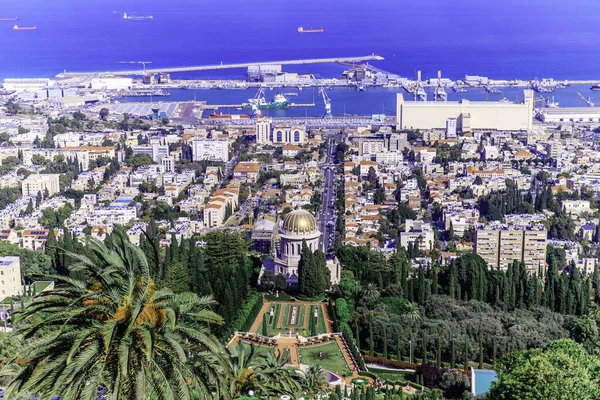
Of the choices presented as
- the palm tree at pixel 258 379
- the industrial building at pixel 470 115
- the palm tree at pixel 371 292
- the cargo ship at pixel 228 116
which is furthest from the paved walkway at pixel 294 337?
the cargo ship at pixel 228 116

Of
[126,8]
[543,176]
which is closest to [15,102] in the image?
[543,176]

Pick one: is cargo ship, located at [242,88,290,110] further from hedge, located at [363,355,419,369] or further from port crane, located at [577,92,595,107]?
hedge, located at [363,355,419,369]

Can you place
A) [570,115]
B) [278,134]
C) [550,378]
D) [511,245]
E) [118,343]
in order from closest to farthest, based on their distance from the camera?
[118,343], [550,378], [511,245], [278,134], [570,115]

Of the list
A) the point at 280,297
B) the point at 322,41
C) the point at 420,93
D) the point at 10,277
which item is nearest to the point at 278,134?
the point at 420,93

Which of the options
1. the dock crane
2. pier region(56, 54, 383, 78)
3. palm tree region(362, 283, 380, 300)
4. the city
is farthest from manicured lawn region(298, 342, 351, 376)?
pier region(56, 54, 383, 78)

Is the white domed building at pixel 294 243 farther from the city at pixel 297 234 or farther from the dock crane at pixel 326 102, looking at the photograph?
the dock crane at pixel 326 102

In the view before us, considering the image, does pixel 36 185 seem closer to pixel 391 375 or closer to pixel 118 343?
pixel 391 375

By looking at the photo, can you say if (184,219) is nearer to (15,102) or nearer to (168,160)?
(168,160)
